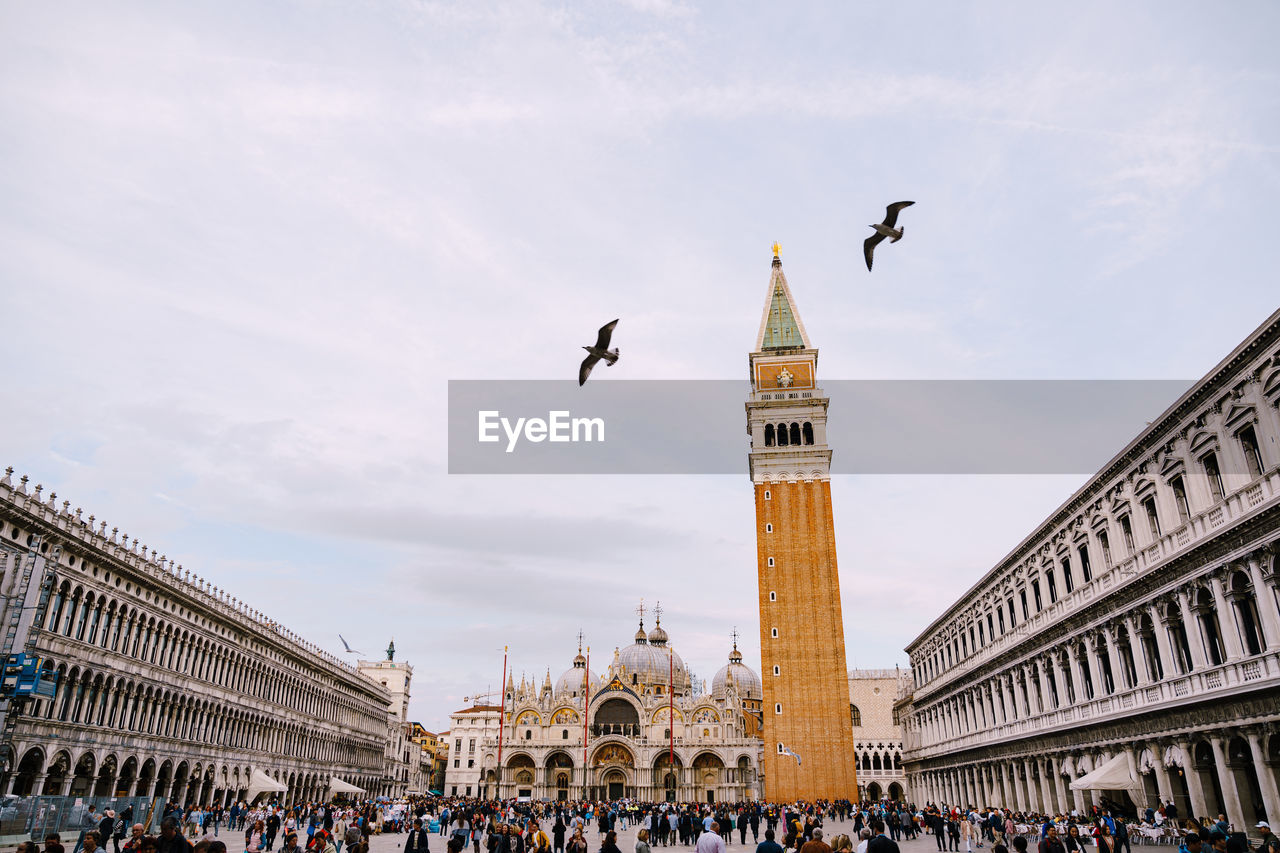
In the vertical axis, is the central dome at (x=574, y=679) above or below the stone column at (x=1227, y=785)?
above

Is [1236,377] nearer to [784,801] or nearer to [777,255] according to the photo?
[784,801]

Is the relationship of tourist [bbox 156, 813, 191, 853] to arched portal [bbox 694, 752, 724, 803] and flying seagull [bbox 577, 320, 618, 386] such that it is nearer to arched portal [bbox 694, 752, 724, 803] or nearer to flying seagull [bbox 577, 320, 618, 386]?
flying seagull [bbox 577, 320, 618, 386]

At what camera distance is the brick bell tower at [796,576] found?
197 feet

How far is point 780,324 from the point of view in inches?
3019

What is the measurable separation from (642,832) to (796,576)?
54177 mm

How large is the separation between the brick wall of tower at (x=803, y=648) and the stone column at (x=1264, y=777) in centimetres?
4166

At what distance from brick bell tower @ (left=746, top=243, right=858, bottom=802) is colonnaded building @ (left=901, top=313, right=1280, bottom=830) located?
2086 centimetres

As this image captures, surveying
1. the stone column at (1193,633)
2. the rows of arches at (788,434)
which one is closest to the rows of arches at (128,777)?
the stone column at (1193,633)

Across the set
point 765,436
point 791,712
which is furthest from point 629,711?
point 765,436

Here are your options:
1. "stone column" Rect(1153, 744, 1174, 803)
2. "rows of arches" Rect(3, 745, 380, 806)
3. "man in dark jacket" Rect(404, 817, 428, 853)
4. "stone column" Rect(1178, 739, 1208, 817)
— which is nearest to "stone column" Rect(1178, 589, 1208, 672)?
"stone column" Rect(1178, 739, 1208, 817)

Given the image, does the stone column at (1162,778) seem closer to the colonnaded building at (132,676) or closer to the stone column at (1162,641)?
the stone column at (1162,641)

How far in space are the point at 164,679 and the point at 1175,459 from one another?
4243 cm

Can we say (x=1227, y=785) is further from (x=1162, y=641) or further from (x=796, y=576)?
(x=796, y=576)

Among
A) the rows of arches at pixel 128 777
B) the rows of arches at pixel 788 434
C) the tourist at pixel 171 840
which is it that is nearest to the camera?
the tourist at pixel 171 840
